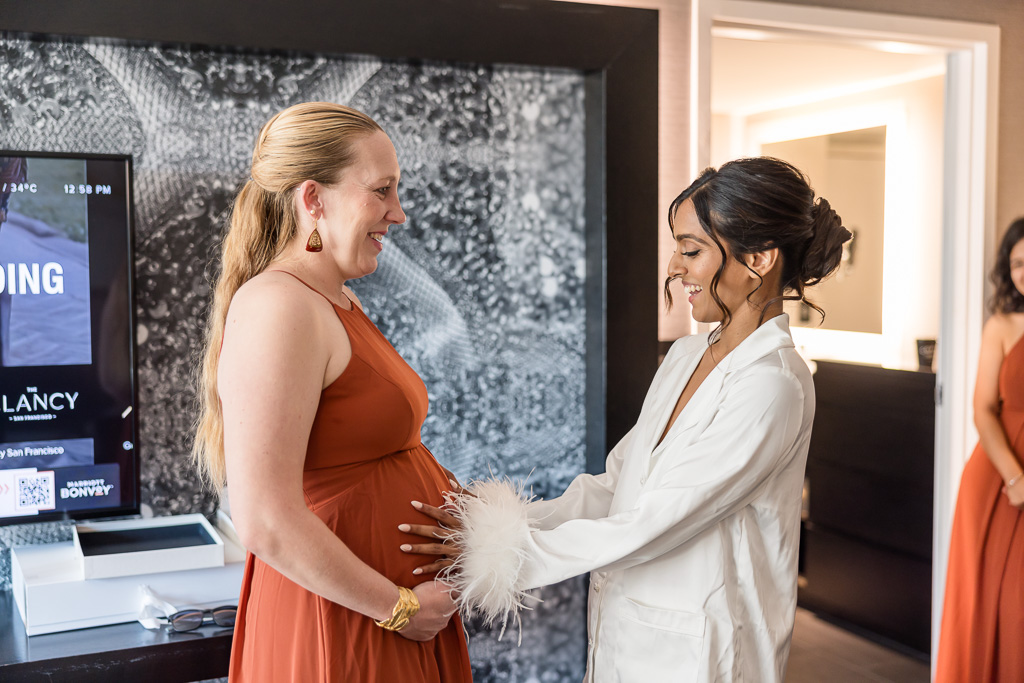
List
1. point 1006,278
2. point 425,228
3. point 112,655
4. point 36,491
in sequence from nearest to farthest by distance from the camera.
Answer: point 112,655 → point 36,491 → point 425,228 → point 1006,278

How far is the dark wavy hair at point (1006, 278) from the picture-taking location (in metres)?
3.03

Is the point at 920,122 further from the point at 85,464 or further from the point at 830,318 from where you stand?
the point at 85,464

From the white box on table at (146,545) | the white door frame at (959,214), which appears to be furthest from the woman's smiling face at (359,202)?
the white door frame at (959,214)

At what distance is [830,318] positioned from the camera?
18.3 ft

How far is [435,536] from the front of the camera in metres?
1.56

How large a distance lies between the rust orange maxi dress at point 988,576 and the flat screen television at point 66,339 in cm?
260

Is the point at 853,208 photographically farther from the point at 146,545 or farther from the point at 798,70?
the point at 146,545

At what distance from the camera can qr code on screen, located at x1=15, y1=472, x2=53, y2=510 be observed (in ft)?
6.48

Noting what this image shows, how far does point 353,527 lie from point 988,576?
240 centimetres

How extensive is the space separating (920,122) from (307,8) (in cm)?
375

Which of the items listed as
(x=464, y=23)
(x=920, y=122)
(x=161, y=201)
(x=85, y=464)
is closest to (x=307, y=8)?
(x=464, y=23)

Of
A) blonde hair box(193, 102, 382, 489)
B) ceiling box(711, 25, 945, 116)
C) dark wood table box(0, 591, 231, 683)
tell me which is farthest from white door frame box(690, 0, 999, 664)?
dark wood table box(0, 591, 231, 683)

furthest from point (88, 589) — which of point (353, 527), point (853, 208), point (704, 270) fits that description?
point (853, 208)

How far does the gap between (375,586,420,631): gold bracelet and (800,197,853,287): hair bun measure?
936 mm
